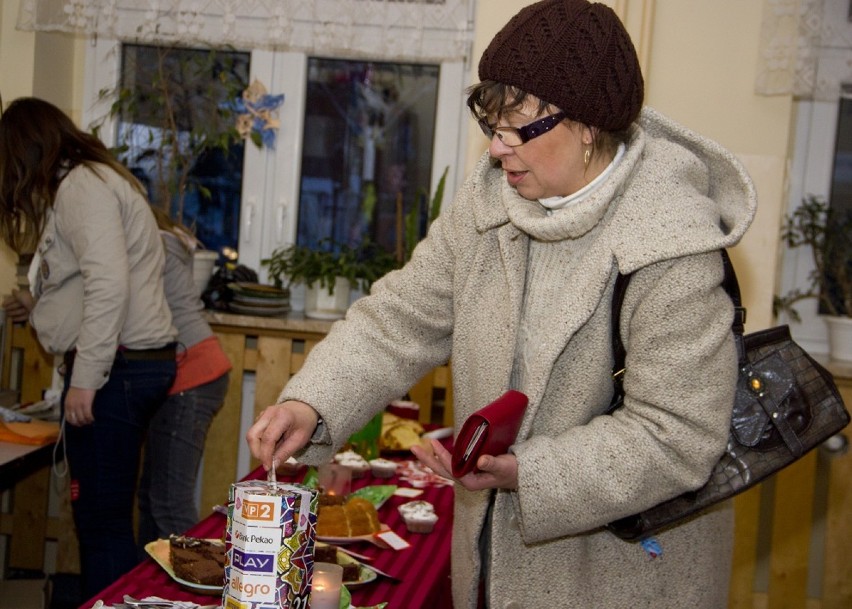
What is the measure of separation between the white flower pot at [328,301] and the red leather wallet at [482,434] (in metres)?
2.48

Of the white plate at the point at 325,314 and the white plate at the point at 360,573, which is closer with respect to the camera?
the white plate at the point at 360,573

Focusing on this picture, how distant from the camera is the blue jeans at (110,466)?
2.70 meters

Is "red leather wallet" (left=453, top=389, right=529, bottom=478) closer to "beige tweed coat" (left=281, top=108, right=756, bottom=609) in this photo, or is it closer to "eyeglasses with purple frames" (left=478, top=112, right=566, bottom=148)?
"beige tweed coat" (left=281, top=108, right=756, bottom=609)

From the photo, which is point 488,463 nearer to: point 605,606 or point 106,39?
point 605,606

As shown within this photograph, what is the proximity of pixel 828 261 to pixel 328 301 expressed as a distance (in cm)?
185

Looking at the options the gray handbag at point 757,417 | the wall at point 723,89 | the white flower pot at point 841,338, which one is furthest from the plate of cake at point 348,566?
the white flower pot at point 841,338

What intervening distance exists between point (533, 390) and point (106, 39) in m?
3.27

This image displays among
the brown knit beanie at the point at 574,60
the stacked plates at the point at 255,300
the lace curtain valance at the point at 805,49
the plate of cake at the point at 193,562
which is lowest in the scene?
the plate of cake at the point at 193,562

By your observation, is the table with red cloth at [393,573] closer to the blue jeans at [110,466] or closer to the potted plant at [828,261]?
the blue jeans at [110,466]

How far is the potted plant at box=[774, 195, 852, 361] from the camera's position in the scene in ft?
11.3

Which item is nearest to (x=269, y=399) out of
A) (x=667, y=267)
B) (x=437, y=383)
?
(x=437, y=383)

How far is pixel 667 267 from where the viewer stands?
4.24 feet

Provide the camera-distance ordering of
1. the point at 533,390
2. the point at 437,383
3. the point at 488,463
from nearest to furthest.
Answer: the point at 488,463, the point at 533,390, the point at 437,383

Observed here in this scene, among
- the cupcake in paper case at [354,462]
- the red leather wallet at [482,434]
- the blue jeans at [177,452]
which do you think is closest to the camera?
the red leather wallet at [482,434]
